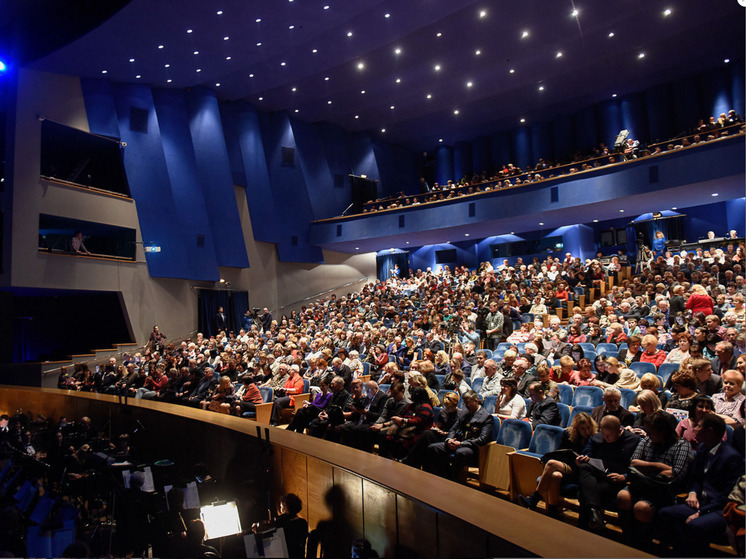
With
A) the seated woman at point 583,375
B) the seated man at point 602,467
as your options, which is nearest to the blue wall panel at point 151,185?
the seated woman at point 583,375

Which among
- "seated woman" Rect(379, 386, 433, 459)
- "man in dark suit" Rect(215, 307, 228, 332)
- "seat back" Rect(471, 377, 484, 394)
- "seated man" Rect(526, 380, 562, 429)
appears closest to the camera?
"seated man" Rect(526, 380, 562, 429)

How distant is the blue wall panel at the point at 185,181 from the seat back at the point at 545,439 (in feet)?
36.2

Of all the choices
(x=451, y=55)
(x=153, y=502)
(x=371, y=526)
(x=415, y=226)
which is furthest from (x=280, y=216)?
(x=371, y=526)

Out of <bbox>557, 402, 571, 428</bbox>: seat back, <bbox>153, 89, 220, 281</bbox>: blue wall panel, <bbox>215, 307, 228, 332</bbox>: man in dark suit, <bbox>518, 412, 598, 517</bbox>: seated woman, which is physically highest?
<bbox>153, 89, 220, 281</bbox>: blue wall panel

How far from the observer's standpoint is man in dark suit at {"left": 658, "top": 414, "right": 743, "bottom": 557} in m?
2.38

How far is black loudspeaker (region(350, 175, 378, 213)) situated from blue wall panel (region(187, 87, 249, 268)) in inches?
181

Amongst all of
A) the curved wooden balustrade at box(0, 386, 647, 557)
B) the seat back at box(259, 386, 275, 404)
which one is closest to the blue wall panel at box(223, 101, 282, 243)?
the seat back at box(259, 386, 275, 404)

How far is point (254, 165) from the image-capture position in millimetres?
15273

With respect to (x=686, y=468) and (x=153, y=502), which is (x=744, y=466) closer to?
(x=686, y=468)

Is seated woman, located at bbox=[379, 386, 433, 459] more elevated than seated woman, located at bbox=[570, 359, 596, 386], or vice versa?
seated woman, located at bbox=[570, 359, 596, 386]

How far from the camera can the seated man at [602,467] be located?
9.68 feet

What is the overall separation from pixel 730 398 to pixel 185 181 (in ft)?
41.6

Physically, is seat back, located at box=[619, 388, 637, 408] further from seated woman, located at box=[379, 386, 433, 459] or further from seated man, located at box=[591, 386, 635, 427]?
seated woman, located at box=[379, 386, 433, 459]

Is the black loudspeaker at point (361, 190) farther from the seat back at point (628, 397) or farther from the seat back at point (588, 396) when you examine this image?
the seat back at point (628, 397)
